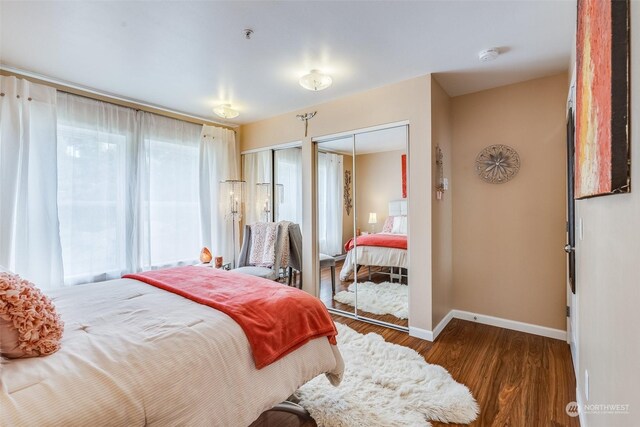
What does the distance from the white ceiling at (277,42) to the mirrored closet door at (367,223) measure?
71 centimetres

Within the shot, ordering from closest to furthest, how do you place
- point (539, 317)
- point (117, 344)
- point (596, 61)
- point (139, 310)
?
point (596, 61)
point (117, 344)
point (139, 310)
point (539, 317)

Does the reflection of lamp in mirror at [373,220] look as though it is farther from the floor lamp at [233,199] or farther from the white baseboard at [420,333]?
the floor lamp at [233,199]

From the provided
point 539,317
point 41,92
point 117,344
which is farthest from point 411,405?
point 41,92

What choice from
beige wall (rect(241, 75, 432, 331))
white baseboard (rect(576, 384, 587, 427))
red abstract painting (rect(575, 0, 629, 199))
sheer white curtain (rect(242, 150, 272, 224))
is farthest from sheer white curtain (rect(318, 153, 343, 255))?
red abstract painting (rect(575, 0, 629, 199))

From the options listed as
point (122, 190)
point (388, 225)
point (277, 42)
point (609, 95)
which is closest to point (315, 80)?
point (277, 42)

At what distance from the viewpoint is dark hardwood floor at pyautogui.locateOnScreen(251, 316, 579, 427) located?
5.85 feet

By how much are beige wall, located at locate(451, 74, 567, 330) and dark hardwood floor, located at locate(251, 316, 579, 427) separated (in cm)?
33

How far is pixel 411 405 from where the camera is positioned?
183 centimetres

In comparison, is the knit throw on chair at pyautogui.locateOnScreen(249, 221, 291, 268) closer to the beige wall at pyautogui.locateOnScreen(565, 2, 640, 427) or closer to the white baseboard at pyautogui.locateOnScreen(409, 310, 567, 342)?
the white baseboard at pyautogui.locateOnScreen(409, 310, 567, 342)

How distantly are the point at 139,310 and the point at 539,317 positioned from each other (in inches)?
138

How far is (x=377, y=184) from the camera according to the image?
10.8 ft

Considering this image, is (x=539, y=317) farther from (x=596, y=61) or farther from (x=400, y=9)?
(x=400, y=9)

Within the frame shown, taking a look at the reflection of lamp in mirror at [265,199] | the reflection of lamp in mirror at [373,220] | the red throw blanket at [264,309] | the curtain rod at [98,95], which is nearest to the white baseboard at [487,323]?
the reflection of lamp in mirror at [373,220]

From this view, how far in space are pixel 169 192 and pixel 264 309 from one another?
9.07 feet
